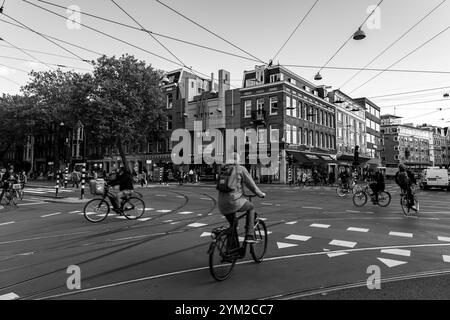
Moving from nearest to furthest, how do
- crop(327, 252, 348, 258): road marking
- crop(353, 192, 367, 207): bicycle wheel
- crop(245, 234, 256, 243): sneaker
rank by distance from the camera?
crop(245, 234, 256, 243): sneaker < crop(327, 252, 348, 258): road marking < crop(353, 192, 367, 207): bicycle wheel

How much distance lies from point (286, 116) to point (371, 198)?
25.0 metres

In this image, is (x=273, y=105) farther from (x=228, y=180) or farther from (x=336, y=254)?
(x=228, y=180)

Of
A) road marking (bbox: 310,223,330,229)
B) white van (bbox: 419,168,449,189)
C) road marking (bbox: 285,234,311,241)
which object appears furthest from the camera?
white van (bbox: 419,168,449,189)

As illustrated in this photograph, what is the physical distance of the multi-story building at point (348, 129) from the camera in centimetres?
5059

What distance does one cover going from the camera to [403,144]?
9369 centimetres

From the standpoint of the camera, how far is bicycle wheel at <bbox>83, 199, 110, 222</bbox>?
401 inches

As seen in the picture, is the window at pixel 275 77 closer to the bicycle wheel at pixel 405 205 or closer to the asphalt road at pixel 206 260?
the bicycle wheel at pixel 405 205

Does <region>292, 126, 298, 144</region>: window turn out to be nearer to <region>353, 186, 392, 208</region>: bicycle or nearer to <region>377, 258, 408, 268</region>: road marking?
<region>353, 186, 392, 208</region>: bicycle

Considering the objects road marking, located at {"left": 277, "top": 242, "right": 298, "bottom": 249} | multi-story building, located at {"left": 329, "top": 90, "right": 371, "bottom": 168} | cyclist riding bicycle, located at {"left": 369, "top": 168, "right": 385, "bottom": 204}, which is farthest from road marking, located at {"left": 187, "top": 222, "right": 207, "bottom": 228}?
multi-story building, located at {"left": 329, "top": 90, "right": 371, "bottom": 168}

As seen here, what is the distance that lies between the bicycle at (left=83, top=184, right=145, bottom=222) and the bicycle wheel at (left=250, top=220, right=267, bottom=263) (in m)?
6.13

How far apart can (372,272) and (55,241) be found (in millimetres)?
6503

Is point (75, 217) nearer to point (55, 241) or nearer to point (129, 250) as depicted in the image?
point (55, 241)
